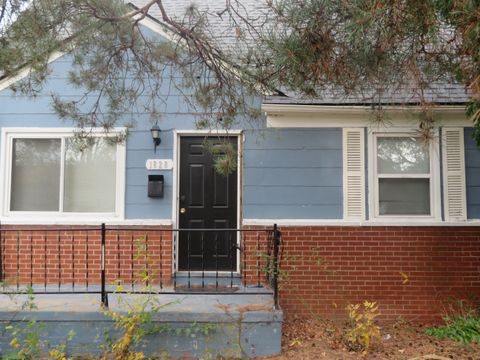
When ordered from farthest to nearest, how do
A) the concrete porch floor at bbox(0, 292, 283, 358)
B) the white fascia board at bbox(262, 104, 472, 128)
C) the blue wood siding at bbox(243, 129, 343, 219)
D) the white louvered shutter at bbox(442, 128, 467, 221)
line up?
the blue wood siding at bbox(243, 129, 343, 219) < the white louvered shutter at bbox(442, 128, 467, 221) < the white fascia board at bbox(262, 104, 472, 128) < the concrete porch floor at bbox(0, 292, 283, 358)

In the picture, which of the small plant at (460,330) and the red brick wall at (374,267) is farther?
the red brick wall at (374,267)

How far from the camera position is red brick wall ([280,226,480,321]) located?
5.75m

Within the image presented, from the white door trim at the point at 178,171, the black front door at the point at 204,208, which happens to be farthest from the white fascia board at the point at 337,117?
the black front door at the point at 204,208

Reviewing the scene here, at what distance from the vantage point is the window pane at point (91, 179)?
6121mm

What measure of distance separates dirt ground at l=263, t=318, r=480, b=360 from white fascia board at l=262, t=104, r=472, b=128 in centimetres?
271

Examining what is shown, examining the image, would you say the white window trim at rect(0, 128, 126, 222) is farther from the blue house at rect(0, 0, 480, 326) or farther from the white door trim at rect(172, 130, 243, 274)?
the white door trim at rect(172, 130, 243, 274)

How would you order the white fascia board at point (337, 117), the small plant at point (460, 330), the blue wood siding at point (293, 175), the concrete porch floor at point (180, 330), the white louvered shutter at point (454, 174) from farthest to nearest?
1. the blue wood siding at point (293, 175)
2. the white louvered shutter at point (454, 174)
3. the white fascia board at point (337, 117)
4. the small plant at point (460, 330)
5. the concrete porch floor at point (180, 330)

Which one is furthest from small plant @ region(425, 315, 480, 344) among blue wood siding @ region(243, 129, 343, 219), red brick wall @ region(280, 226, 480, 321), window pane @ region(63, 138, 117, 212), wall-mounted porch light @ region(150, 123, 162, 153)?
window pane @ region(63, 138, 117, 212)

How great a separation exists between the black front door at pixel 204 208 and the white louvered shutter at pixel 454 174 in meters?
2.98

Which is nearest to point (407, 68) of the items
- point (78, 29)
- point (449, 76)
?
point (449, 76)

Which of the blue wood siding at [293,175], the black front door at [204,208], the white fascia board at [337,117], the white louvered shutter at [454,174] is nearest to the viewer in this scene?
the white fascia board at [337,117]

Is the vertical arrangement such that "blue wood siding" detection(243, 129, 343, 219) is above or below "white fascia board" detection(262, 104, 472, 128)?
below

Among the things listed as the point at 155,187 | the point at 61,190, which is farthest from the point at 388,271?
the point at 61,190

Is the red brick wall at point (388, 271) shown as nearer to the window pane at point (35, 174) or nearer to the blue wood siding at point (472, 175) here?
the blue wood siding at point (472, 175)
